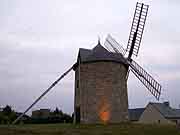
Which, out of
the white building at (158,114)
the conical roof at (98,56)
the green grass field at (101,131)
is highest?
the conical roof at (98,56)

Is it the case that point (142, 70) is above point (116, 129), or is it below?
above

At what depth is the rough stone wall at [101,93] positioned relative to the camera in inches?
1171

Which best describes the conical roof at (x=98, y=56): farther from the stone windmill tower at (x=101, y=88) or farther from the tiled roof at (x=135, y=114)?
the tiled roof at (x=135, y=114)

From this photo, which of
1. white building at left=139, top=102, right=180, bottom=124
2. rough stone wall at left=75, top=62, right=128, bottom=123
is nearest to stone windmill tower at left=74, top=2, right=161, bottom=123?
rough stone wall at left=75, top=62, right=128, bottom=123

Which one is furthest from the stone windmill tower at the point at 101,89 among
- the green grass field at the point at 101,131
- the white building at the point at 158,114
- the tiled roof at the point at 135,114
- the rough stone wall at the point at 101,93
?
the tiled roof at the point at 135,114

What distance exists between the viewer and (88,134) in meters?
23.7

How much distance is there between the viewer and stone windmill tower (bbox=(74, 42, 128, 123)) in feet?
97.6

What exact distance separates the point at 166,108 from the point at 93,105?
42.1 meters

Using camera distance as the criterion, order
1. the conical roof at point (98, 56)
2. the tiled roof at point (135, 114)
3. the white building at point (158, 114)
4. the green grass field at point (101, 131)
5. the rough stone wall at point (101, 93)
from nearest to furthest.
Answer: the green grass field at point (101, 131) < the rough stone wall at point (101, 93) < the conical roof at point (98, 56) < the white building at point (158, 114) < the tiled roof at point (135, 114)

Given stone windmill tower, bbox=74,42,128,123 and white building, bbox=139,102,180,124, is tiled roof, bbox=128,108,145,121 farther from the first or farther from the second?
stone windmill tower, bbox=74,42,128,123

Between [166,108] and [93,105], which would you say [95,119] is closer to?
[93,105]

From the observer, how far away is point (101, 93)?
97.7 feet

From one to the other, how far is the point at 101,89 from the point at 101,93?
351 mm

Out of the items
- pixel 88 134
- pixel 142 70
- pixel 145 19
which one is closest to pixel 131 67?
pixel 142 70
